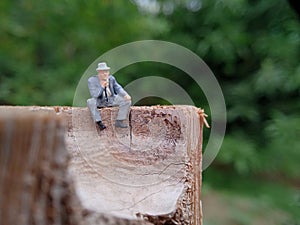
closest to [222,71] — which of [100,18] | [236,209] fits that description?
[236,209]

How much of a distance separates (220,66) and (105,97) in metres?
1.35

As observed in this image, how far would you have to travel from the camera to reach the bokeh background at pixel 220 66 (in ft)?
4.21

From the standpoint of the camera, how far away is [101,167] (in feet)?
1.35

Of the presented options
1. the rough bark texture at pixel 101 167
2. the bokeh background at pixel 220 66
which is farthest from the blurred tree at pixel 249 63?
the rough bark texture at pixel 101 167

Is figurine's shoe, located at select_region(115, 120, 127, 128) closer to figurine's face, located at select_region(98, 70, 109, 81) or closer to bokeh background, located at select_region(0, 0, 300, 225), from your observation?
figurine's face, located at select_region(98, 70, 109, 81)

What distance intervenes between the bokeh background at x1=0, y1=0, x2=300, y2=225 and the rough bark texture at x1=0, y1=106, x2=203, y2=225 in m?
0.74

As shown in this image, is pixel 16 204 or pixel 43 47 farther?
pixel 43 47

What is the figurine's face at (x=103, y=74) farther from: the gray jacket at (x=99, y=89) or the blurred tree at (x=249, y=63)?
the blurred tree at (x=249, y=63)

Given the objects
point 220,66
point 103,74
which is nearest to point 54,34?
point 220,66

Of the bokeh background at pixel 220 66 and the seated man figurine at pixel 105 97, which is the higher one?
the bokeh background at pixel 220 66

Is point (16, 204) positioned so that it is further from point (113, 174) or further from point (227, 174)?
point (227, 174)

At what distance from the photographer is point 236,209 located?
5.41 ft

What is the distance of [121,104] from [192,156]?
8 centimetres

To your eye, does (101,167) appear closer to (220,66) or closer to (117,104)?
(117,104)
